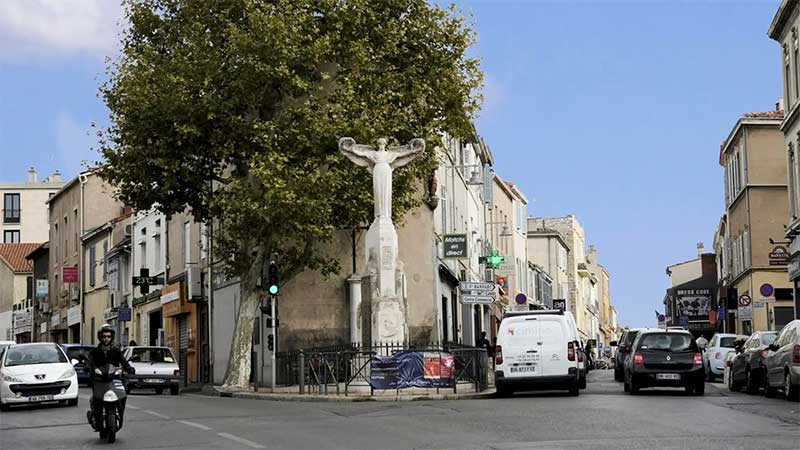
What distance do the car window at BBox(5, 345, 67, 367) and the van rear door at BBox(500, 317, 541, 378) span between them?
9.99 m

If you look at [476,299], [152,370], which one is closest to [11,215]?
[152,370]

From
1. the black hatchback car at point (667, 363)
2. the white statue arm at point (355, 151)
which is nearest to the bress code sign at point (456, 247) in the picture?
the white statue arm at point (355, 151)

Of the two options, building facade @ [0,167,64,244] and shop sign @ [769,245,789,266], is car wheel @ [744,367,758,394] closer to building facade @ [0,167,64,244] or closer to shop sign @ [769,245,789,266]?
shop sign @ [769,245,789,266]

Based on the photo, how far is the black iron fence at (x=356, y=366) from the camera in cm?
2955

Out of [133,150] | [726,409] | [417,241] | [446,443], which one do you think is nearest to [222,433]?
[446,443]

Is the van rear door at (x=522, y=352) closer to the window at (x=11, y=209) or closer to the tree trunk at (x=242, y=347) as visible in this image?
the tree trunk at (x=242, y=347)

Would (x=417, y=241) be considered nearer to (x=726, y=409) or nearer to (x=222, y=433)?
(x=726, y=409)

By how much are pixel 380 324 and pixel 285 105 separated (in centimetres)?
817

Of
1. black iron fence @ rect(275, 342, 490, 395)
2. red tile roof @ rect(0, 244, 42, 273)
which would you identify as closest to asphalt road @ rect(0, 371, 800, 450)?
black iron fence @ rect(275, 342, 490, 395)

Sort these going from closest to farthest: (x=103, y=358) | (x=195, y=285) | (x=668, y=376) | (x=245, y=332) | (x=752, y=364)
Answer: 1. (x=103, y=358)
2. (x=668, y=376)
3. (x=752, y=364)
4. (x=245, y=332)
5. (x=195, y=285)

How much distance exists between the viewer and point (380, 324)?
30.1 m

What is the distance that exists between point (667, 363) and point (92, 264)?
148 ft

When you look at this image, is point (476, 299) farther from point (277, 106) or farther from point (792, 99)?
point (792, 99)

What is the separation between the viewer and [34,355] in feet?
91.6
